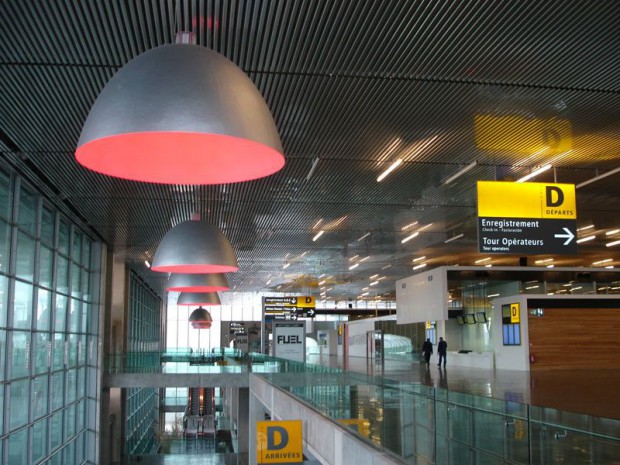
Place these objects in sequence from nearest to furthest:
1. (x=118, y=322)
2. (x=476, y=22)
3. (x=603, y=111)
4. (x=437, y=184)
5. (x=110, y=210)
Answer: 1. (x=476, y=22)
2. (x=603, y=111)
3. (x=437, y=184)
4. (x=110, y=210)
5. (x=118, y=322)

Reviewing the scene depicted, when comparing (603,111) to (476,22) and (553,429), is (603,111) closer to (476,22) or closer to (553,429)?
(476,22)

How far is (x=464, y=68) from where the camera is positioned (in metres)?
12.6

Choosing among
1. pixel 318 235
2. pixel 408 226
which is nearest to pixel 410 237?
pixel 408 226

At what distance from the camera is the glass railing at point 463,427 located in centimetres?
655

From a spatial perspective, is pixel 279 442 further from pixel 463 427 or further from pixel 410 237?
pixel 410 237

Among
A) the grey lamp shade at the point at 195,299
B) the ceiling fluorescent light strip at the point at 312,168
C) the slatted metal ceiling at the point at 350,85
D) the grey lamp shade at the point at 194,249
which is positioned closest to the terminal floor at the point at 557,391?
the slatted metal ceiling at the point at 350,85

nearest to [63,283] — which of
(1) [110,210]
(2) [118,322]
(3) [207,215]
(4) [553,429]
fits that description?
(1) [110,210]

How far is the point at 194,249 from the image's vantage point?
9336 mm

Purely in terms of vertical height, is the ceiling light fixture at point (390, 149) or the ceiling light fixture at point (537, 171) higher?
the ceiling light fixture at point (390, 149)

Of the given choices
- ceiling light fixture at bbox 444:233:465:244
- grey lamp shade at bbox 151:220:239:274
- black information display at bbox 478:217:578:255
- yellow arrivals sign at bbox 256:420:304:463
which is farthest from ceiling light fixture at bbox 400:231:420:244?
grey lamp shade at bbox 151:220:239:274

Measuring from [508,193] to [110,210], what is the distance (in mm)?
14299

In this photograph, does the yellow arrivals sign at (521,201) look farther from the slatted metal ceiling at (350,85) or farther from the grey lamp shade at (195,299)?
the grey lamp shade at (195,299)

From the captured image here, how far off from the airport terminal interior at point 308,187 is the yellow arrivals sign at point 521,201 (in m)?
0.05

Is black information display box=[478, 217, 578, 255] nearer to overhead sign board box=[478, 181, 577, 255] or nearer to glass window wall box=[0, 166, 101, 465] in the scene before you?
overhead sign board box=[478, 181, 577, 255]
